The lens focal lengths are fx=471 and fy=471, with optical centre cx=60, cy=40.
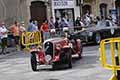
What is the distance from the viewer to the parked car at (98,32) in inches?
1068

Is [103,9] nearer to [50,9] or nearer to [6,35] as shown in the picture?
[50,9]

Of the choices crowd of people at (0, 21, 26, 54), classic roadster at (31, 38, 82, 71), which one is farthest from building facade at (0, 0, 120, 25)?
classic roadster at (31, 38, 82, 71)

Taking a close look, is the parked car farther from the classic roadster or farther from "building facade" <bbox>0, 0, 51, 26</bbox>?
the classic roadster

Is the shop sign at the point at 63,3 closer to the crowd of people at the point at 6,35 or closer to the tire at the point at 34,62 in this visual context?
the crowd of people at the point at 6,35

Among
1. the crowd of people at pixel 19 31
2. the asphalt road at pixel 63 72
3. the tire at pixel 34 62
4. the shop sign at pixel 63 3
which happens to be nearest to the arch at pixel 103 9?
the shop sign at pixel 63 3

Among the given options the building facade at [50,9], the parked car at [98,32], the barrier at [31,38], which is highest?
the building facade at [50,9]

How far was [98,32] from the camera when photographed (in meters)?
27.6

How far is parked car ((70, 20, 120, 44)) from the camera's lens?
27125mm

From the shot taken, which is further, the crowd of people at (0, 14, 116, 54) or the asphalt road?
the crowd of people at (0, 14, 116, 54)

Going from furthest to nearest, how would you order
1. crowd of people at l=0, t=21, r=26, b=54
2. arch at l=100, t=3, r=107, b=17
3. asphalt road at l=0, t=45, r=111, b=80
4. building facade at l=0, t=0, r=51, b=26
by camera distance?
arch at l=100, t=3, r=107, b=17, building facade at l=0, t=0, r=51, b=26, crowd of people at l=0, t=21, r=26, b=54, asphalt road at l=0, t=45, r=111, b=80

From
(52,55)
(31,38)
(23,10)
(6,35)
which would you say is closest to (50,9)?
(23,10)

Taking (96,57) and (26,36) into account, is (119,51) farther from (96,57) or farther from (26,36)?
(26,36)

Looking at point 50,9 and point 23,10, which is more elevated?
point 23,10

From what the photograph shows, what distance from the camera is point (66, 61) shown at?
16.4 m
